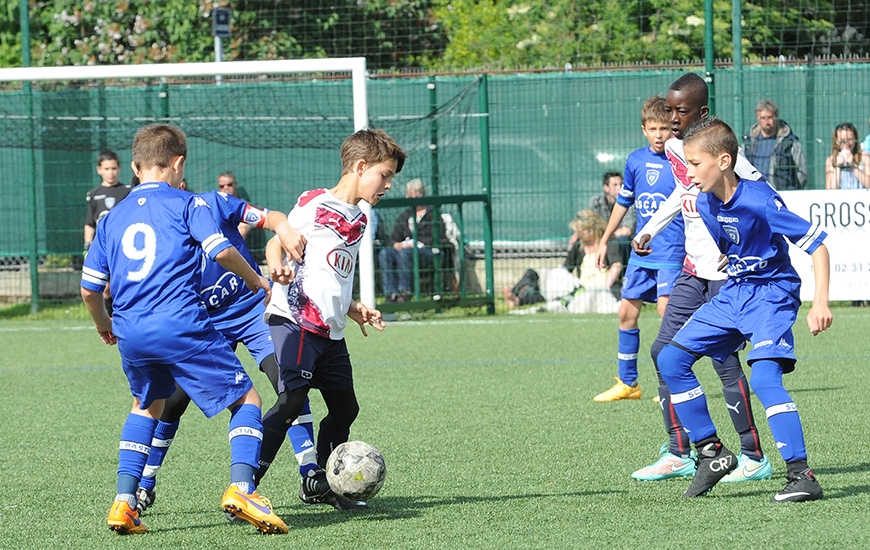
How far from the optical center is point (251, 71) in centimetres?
1157

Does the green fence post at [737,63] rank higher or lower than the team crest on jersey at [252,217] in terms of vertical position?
higher

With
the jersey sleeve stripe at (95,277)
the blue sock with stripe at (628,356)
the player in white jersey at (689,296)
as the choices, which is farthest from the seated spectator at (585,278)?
the jersey sleeve stripe at (95,277)

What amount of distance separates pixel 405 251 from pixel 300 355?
848cm

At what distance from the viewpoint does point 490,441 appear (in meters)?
6.30

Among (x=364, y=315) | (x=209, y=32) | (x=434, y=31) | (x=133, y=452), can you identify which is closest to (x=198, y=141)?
(x=209, y=32)

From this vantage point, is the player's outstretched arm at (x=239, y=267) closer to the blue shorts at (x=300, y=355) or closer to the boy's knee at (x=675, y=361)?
the blue shorts at (x=300, y=355)

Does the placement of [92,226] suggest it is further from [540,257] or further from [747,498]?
[747,498]

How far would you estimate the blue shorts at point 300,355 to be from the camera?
4750 millimetres

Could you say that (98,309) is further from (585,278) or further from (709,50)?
(709,50)

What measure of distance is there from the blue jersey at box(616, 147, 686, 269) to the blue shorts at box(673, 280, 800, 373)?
7.23ft

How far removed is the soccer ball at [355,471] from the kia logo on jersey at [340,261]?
68cm

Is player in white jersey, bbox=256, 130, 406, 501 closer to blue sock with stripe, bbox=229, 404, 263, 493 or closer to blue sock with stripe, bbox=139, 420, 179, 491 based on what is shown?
blue sock with stripe, bbox=229, 404, 263, 493

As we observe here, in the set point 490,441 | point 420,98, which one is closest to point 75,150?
point 420,98

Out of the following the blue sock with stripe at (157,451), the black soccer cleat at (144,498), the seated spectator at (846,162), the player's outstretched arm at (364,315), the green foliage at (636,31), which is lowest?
the black soccer cleat at (144,498)
